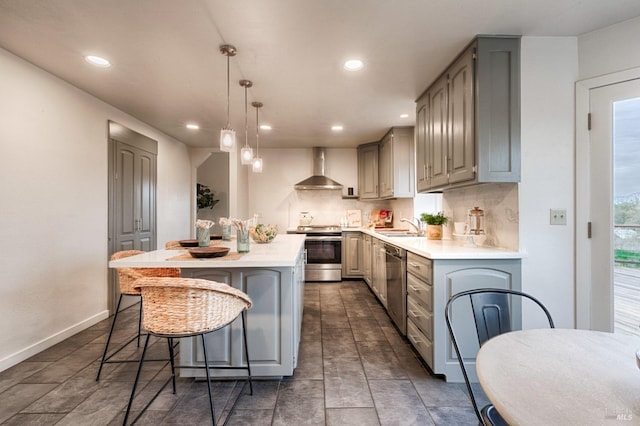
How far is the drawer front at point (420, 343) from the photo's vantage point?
2.16 meters

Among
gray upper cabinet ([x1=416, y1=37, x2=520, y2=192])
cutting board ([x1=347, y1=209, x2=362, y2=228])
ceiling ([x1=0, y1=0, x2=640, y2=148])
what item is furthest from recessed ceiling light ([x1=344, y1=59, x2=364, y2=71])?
cutting board ([x1=347, y1=209, x2=362, y2=228])

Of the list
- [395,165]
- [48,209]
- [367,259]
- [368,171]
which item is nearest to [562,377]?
[48,209]

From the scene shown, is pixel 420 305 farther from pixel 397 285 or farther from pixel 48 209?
pixel 48 209

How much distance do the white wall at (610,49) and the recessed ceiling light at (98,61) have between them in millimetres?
3583

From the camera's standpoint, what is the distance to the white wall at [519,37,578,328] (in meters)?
2.10

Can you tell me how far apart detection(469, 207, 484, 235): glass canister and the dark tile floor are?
1.16m

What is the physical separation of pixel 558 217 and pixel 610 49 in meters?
1.16

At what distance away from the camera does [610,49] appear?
200cm

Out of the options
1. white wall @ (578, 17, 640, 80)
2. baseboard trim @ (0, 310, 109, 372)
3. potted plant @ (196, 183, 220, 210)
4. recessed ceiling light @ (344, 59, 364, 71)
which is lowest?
baseboard trim @ (0, 310, 109, 372)

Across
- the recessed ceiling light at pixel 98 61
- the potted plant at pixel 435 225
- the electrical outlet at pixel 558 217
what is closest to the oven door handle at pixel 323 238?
the potted plant at pixel 435 225

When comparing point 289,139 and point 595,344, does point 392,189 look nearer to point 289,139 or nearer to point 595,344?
point 289,139

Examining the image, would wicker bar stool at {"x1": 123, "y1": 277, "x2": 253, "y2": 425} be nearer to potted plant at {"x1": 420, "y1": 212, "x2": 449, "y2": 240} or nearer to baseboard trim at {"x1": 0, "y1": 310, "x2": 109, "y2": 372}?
baseboard trim at {"x1": 0, "y1": 310, "x2": 109, "y2": 372}

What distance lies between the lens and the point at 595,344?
100 cm

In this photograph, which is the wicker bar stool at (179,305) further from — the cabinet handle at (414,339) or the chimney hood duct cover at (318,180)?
the chimney hood duct cover at (318,180)
